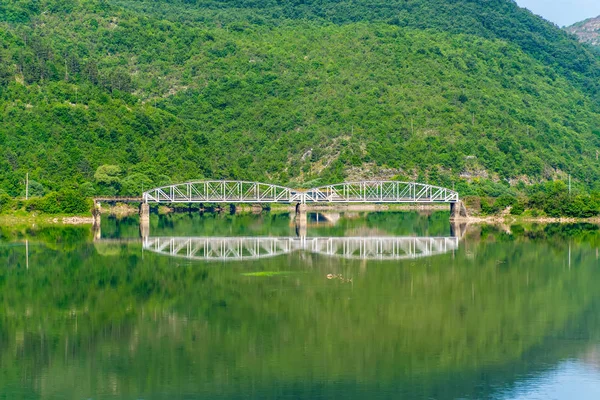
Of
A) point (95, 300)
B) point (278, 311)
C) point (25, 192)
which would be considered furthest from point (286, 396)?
point (25, 192)

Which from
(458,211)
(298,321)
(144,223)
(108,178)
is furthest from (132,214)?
(298,321)

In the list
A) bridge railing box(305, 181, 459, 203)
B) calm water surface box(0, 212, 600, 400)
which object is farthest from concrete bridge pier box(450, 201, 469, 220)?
calm water surface box(0, 212, 600, 400)

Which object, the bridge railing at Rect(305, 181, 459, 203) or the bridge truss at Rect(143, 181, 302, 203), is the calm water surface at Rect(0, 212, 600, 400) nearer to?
the bridge truss at Rect(143, 181, 302, 203)

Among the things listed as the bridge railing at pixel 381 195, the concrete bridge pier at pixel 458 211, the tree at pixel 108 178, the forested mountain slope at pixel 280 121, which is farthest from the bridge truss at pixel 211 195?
the concrete bridge pier at pixel 458 211

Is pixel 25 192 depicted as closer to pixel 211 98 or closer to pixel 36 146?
pixel 36 146

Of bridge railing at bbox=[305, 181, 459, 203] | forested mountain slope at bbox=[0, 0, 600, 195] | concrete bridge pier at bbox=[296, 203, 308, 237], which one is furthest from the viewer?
forested mountain slope at bbox=[0, 0, 600, 195]

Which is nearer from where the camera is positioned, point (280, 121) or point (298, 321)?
point (298, 321)

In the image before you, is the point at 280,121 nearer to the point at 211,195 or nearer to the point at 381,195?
the point at 211,195
